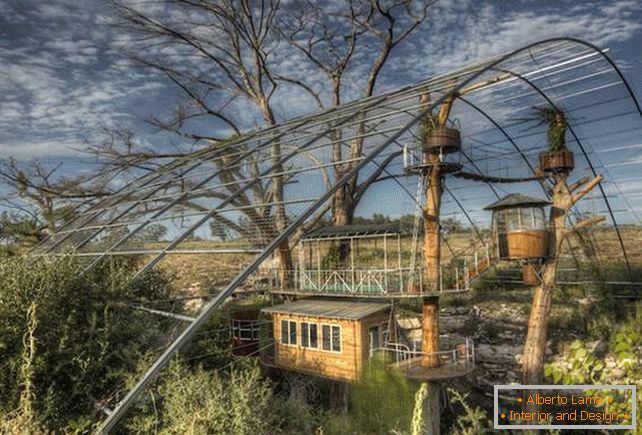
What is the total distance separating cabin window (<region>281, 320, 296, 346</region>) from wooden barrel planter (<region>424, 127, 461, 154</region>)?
504 cm

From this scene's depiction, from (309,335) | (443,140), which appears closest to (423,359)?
(309,335)

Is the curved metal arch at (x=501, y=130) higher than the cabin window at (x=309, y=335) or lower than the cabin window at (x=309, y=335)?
higher

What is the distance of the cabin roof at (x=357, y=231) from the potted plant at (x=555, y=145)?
3.85 m

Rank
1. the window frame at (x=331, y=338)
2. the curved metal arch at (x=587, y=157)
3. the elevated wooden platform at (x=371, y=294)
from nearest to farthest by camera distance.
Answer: the window frame at (x=331, y=338) → the elevated wooden platform at (x=371, y=294) → the curved metal arch at (x=587, y=157)

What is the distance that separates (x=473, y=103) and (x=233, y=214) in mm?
7418

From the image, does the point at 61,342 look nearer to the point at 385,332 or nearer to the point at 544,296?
the point at 385,332

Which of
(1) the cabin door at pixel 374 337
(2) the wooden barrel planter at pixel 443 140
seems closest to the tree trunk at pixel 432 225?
(2) the wooden barrel planter at pixel 443 140

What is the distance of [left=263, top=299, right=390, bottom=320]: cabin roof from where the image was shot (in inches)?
359

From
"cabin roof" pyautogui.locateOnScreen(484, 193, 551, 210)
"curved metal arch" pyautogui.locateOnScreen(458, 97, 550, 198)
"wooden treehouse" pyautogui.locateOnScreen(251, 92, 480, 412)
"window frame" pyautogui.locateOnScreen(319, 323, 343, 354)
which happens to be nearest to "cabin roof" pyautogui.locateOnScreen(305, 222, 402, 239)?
"wooden treehouse" pyautogui.locateOnScreen(251, 92, 480, 412)

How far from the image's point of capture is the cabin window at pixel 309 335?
9.52 metres

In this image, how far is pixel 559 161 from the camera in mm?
10109

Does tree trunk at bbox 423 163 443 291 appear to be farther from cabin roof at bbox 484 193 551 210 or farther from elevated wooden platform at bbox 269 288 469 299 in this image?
cabin roof at bbox 484 193 551 210

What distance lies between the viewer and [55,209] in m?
16.9

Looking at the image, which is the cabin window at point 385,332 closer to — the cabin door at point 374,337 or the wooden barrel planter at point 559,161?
the cabin door at point 374,337
